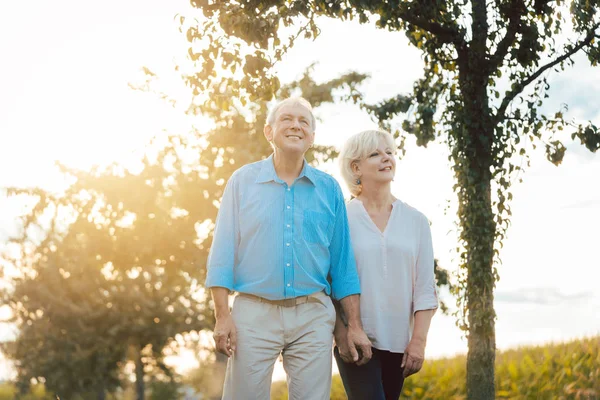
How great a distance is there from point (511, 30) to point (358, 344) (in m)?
6.18

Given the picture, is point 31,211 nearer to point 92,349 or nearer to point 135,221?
point 135,221

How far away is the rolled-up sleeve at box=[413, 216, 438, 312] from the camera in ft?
13.9

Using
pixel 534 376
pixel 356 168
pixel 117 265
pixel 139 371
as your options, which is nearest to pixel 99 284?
pixel 117 265

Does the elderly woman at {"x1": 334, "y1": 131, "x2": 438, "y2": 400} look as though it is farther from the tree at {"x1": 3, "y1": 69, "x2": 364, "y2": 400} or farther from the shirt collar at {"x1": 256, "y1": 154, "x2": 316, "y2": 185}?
the tree at {"x1": 3, "y1": 69, "x2": 364, "y2": 400}

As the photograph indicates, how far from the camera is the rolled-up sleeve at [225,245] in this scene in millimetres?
3789

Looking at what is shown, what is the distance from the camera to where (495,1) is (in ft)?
28.7

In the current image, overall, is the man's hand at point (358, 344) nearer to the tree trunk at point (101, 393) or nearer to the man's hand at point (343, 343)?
the man's hand at point (343, 343)

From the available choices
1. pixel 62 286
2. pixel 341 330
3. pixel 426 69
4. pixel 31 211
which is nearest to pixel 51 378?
pixel 62 286

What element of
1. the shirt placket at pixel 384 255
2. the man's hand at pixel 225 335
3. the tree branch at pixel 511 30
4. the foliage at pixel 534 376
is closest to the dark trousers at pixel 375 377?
the shirt placket at pixel 384 255

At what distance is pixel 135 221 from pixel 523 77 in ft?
42.1

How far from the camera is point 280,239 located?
389 centimetres

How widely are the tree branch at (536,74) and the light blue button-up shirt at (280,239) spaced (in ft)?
17.3

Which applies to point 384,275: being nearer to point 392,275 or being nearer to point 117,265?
point 392,275

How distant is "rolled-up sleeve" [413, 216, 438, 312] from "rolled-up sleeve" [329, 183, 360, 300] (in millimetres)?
465
